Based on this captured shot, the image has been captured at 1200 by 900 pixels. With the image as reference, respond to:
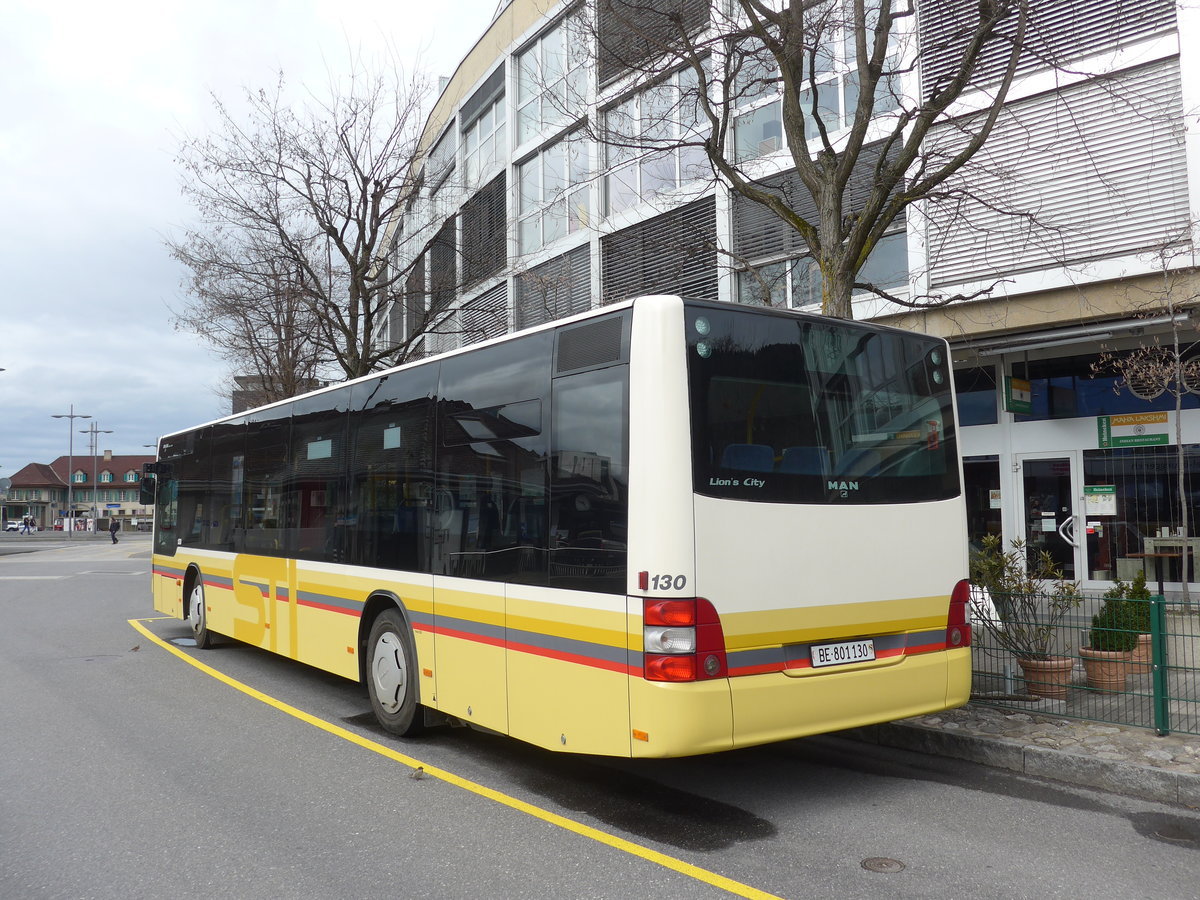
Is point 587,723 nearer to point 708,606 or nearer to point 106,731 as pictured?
point 708,606

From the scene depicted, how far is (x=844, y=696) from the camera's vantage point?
17.5 ft

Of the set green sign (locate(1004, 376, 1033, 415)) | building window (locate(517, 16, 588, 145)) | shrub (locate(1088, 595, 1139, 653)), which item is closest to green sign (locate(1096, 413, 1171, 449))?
green sign (locate(1004, 376, 1033, 415))

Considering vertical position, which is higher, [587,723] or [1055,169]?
[1055,169]

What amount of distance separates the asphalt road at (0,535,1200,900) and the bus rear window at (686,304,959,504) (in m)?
1.74

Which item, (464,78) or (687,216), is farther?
(464,78)

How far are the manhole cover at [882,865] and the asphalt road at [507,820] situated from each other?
0.01 metres

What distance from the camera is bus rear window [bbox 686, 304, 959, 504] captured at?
5066 mm

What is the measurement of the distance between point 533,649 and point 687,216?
14085 millimetres

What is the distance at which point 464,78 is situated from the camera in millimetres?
28812

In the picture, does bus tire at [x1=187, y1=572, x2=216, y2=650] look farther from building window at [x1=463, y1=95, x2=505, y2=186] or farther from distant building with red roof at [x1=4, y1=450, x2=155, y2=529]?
distant building with red roof at [x1=4, y1=450, x2=155, y2=529]

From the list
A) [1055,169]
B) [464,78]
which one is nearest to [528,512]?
[1055,169]

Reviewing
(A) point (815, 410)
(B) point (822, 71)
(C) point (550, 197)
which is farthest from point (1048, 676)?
(C) point (550, 197)

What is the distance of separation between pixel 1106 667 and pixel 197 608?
1005 centimetres

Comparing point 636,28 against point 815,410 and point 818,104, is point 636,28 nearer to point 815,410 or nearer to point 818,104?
point 818,104
